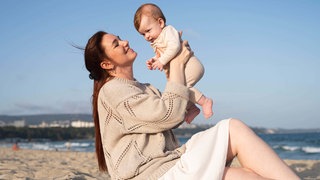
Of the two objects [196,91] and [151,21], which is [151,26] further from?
[196,91]

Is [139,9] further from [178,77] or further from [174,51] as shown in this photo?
[178,77]

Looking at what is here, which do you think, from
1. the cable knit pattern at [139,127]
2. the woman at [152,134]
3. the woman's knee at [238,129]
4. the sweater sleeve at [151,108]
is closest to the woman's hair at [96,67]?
the woman at [152,134]

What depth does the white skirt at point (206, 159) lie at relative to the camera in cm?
202

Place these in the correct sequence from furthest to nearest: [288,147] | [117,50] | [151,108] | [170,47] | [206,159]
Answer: [288,147] < [170,47] < [117,50] < [151,108] < [206,159]

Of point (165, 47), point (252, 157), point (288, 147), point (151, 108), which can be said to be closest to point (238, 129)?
point (252, 157)

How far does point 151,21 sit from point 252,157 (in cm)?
134

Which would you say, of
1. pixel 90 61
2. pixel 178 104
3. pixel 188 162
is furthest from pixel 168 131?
pixel 90 61

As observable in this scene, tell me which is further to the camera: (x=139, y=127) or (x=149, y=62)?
(x=149, y=62)

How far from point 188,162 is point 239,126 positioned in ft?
1.04

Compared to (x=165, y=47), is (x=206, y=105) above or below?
below

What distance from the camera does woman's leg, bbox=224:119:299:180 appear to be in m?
1.98

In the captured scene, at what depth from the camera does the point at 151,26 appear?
9.72 ft

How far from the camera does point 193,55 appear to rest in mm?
2770

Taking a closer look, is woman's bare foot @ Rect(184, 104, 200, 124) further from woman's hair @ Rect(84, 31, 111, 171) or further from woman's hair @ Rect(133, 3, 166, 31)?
woman's hair @ Rect(133, 3, 166, 31)
